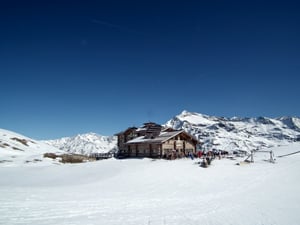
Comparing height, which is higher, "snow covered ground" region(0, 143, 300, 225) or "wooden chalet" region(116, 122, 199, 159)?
"wooden chalet" region(116, 122, 199, 159)

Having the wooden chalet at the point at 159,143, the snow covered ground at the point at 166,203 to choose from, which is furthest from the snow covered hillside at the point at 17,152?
the wooden chalet at the point at 159,143

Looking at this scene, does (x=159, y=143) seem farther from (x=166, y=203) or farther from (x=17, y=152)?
(x=166, y=203)

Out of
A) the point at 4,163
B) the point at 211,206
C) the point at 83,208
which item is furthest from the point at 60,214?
the point at 4,163

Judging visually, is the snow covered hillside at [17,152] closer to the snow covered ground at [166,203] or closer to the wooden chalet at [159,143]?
the snow covered ground at [166,203]

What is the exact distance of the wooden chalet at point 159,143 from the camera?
3862 cm

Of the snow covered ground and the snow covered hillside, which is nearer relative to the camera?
the snow covered ground

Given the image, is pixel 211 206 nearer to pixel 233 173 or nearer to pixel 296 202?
pixel 296 202

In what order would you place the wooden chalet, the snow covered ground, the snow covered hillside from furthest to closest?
the wooden chalet, the snow covered hillside, the snow covered ground

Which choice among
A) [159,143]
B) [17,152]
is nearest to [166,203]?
[159,143]

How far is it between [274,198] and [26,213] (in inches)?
480

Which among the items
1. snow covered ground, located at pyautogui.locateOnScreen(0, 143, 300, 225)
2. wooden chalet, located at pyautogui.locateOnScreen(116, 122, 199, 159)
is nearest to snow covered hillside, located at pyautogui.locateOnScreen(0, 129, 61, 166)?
snow covered ground, located at pyautogui.locateOnScreen(0, 143, 300, 225)

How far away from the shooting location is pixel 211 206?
11.2m

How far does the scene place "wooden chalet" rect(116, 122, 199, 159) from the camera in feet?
127

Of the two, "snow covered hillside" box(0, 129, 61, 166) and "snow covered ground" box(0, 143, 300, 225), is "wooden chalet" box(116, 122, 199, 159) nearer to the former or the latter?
"snow covered hillside" box(0, 129, 61, 166)
